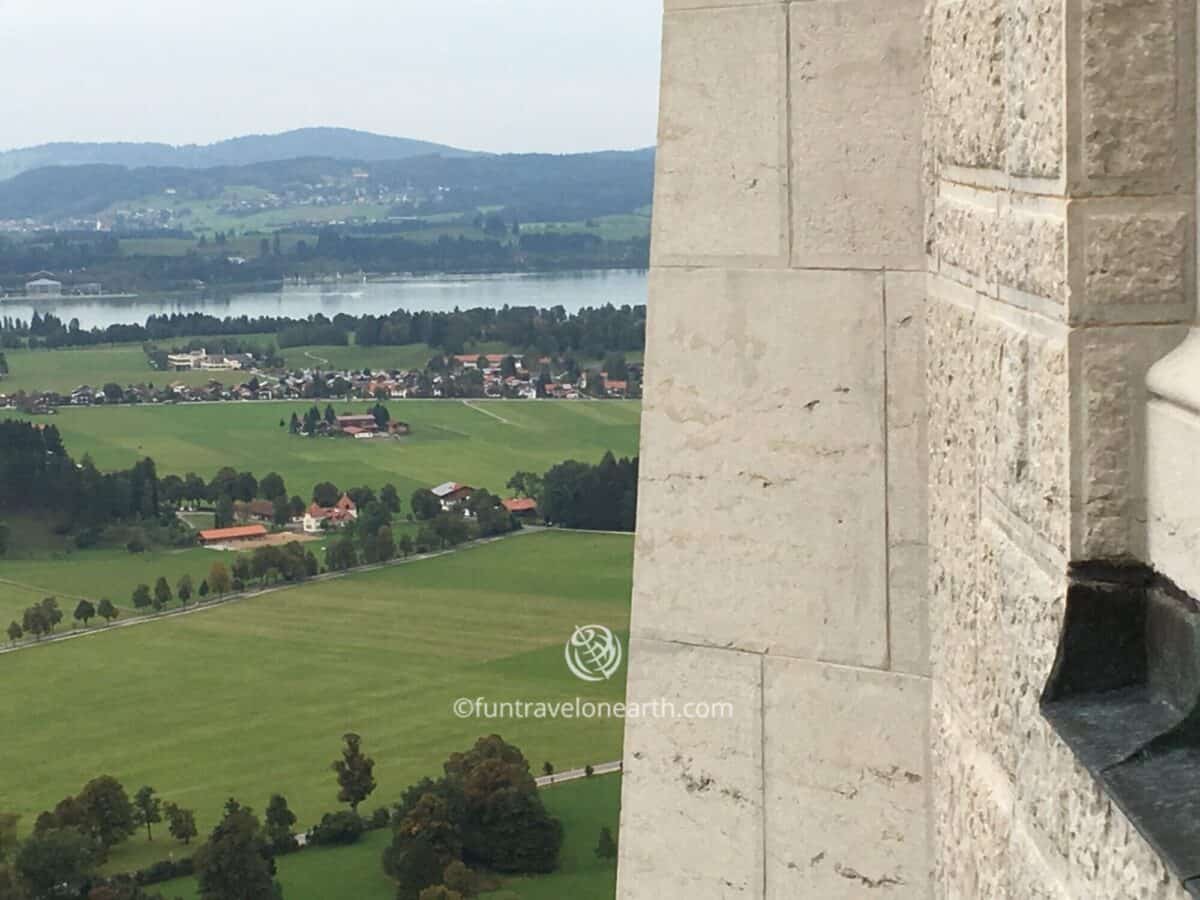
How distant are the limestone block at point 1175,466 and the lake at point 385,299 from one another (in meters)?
104

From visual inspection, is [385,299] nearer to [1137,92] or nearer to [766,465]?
[766,465]

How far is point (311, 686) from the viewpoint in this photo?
45.1 metres

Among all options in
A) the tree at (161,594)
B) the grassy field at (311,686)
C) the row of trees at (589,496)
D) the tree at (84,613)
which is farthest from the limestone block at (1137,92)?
the row of trees at (589,496)

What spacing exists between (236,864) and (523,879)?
570 centimetres

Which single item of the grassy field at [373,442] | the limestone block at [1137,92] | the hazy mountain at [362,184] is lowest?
the grassy field at [373,442]

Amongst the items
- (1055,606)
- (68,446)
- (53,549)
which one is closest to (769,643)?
(1055,606)

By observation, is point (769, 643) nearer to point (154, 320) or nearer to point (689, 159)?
point (689, 159)

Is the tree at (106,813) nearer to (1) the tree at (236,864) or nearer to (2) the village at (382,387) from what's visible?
(1) the tree at (236,864)

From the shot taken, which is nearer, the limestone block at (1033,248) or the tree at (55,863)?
the limestone block at (1033,248)

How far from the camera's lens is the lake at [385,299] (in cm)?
11125

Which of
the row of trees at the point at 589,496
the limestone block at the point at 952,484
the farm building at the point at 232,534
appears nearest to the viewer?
the limestone block at the point at 952,484

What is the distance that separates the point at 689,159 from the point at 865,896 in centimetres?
101

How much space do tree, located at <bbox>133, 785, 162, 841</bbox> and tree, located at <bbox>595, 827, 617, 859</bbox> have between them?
10049 millimetres

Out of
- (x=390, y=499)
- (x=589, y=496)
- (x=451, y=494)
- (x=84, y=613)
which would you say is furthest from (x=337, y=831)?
(x=451, y=494)
